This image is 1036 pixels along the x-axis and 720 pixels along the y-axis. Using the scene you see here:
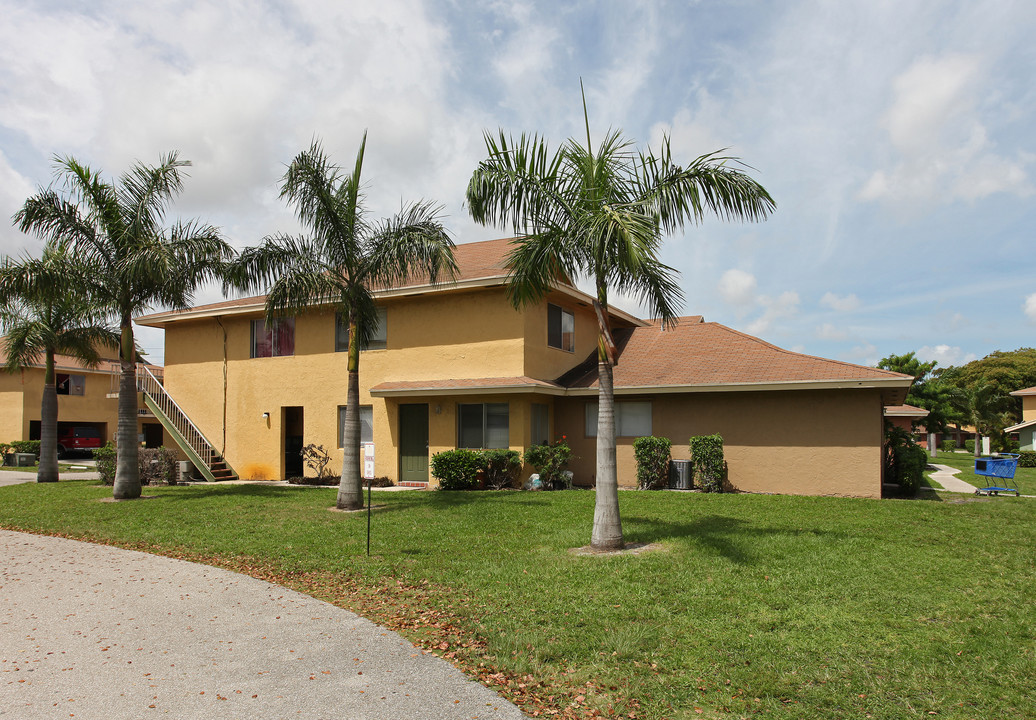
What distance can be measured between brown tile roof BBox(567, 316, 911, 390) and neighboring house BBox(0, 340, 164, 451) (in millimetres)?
21312

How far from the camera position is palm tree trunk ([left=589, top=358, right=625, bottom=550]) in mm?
9234

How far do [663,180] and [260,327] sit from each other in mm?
16261

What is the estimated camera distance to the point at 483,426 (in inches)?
730

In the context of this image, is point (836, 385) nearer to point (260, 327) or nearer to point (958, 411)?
point (260, 327)

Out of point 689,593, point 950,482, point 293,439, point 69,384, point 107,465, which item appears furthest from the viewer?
point 69,384

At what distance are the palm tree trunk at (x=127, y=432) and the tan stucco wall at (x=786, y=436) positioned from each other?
1176 cm

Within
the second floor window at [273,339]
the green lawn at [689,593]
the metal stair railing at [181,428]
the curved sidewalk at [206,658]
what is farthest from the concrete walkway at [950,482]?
the metal stair railing at [181,428]

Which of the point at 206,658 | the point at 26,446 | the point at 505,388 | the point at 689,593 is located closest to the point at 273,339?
the point at 505,388

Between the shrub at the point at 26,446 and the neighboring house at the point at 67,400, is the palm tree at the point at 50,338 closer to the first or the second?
the neighboring house at the point at 67,400

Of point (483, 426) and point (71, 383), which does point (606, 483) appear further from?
point (71, 383)

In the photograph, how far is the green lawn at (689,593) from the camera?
4879mm

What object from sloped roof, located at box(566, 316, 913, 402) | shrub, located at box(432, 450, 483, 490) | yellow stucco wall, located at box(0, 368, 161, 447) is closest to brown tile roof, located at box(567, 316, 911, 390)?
sloped roof, located at box(566, 316, 913, 402)

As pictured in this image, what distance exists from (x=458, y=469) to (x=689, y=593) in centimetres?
1082

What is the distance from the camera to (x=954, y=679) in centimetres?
496
